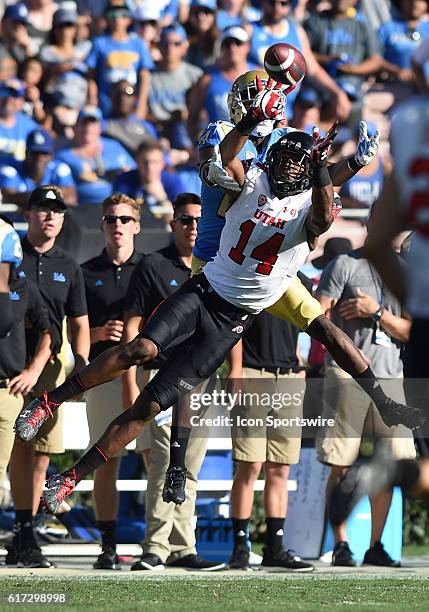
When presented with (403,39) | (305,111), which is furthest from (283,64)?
(403,39)

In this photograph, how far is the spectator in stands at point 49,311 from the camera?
8.59m

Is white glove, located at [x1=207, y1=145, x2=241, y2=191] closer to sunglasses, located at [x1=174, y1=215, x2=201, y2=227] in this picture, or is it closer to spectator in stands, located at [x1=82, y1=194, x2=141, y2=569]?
sunglasses, located at [x1=174, y1=215, x2=201, y2=227]

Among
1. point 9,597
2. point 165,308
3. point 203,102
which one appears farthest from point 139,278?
point 203,102

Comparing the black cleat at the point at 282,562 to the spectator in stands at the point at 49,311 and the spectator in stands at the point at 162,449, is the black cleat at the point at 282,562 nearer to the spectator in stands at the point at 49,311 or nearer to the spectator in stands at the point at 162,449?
the spectator in stands at the point at 162,449

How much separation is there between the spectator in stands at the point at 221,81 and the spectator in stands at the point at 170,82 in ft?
1.80

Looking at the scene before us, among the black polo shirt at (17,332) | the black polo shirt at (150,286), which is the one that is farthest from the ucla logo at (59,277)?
the black polo shirt at (150,286)

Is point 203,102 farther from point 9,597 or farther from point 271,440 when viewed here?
point 9,597

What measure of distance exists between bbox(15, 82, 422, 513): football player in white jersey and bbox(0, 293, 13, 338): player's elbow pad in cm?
66

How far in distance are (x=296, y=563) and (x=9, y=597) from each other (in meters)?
2.51

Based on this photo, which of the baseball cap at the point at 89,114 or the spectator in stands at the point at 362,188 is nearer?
the baseball cap at the point at 89,114

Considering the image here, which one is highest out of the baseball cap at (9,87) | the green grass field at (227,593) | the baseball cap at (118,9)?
the baseball cap at (118,9)

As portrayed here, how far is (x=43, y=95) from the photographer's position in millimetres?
13570

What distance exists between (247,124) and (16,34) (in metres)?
7.38

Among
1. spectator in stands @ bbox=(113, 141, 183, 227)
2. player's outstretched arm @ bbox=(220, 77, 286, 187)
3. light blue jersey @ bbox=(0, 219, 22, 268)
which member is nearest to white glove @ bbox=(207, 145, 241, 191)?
player's outstretched arm @ bbox=(220, 77, 286, 187)
